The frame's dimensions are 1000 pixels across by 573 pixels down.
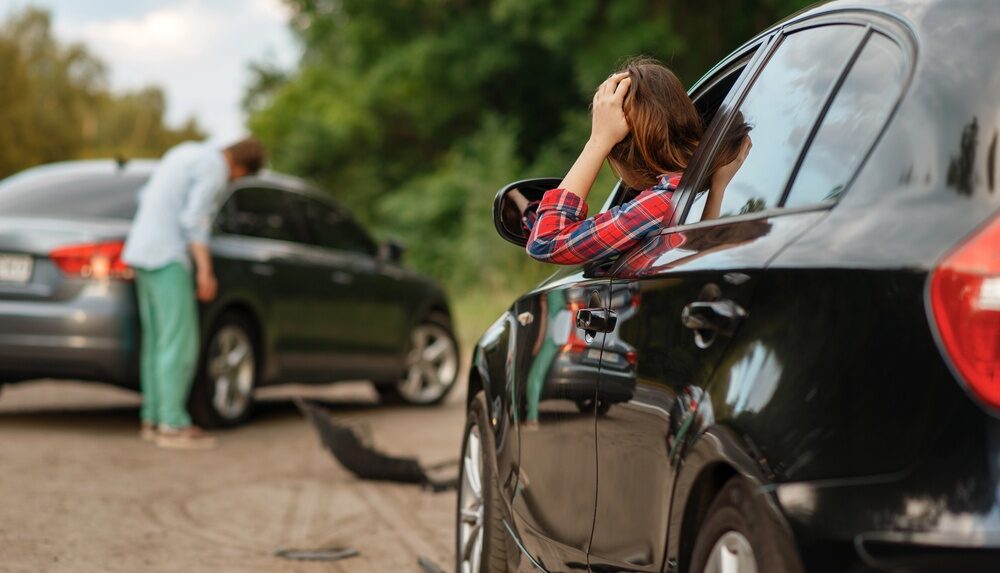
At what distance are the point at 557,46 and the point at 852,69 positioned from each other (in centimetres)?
2061

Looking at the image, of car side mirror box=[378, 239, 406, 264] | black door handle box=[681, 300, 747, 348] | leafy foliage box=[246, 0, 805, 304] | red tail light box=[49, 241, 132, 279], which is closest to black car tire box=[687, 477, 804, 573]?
black door handle box=[681, 300, 747, 348]

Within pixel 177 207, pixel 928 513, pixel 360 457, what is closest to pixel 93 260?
pixel 177 207

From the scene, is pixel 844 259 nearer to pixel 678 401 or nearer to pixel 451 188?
pixel 678 401

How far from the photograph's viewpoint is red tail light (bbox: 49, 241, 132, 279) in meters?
9.46

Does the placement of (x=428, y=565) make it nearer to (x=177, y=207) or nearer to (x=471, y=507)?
(x=471, y=507)

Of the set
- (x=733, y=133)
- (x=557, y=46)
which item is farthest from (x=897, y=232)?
(x=557, y=46)

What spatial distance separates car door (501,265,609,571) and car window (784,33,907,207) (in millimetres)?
829

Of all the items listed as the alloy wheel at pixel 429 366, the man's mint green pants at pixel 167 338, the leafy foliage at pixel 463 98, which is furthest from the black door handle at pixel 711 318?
the leafy foliage at pixel 463 98

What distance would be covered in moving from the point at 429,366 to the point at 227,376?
2.83 meters

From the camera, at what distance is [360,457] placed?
8188mm

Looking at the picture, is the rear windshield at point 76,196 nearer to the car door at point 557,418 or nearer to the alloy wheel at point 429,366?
the alloy wheel at point 429,366

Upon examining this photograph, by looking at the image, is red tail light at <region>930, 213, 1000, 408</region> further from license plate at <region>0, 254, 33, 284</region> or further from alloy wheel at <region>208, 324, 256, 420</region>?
alloy wheel at <region>208, 324, 256, 420</region>

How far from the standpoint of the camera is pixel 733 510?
2.63 m

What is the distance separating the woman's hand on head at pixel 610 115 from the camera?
12.8ft
